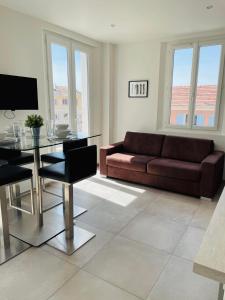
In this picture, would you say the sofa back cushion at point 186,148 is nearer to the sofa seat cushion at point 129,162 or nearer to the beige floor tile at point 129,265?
the sofa seat cushion at point 129,162

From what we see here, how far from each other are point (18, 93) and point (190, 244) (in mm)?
2858

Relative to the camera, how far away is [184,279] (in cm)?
186

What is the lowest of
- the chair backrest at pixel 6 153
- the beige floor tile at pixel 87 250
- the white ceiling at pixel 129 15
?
the beige floor tile at pixel 87 250

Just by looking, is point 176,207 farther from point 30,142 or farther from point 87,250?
point 30,142

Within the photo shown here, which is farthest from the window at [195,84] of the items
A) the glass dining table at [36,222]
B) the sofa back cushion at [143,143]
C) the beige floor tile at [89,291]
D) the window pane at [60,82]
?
the beige floor tile at [89,291]

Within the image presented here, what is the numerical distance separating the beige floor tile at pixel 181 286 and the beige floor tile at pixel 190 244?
7.0 inches

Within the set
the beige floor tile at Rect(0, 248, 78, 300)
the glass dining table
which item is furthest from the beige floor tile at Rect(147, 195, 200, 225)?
the beige floor tile at Rect(0, 248, 78, 300)

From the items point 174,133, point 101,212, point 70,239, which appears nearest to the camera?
point 70,239

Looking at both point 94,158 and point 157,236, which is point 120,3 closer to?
point 94,158

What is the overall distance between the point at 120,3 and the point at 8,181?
7.97 feet

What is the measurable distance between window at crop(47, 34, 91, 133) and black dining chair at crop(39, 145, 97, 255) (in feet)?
5.83

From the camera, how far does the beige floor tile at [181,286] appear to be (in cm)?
169

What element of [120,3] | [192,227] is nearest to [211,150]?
[192,227]

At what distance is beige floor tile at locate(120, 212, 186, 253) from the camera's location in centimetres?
234
